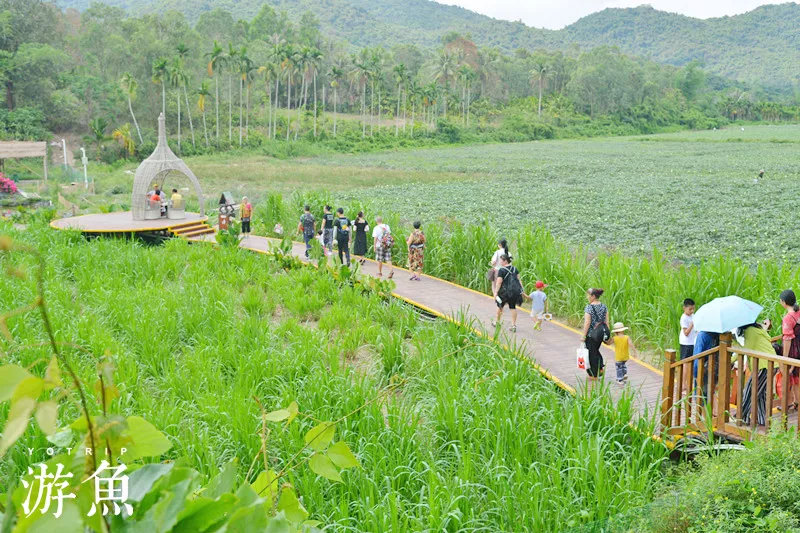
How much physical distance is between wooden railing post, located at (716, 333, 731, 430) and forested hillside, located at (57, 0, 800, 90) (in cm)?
13514

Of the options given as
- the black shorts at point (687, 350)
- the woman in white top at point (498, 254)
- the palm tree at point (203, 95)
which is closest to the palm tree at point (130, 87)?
the palm tree at point (203, 95)

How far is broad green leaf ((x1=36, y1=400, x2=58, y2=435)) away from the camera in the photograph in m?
0.86

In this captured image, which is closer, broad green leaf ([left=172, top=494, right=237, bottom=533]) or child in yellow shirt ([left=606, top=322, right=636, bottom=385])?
broad green leaf ([left=172, top=494, right=237, bottom=533])

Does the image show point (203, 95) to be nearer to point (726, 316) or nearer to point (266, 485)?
point (726, 316)

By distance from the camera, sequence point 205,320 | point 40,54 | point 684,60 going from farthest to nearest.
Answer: point 684,60
point 40,54
point 205,320

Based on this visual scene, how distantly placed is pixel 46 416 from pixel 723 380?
18.2 feet

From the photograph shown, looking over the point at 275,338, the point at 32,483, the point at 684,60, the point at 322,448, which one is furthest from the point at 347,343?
the point at 684,60

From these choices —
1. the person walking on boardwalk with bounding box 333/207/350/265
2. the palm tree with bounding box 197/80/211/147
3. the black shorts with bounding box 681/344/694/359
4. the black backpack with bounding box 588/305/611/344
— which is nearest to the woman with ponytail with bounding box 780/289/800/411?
the black shorts with bounding box 681/344/694/359

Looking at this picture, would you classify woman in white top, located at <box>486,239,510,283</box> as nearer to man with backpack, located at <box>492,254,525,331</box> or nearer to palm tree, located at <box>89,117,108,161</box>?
man with backpack, located at <box>492,254,525,331</box>

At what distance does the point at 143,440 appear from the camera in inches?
43.3

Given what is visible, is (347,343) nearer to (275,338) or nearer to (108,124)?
(275,338)

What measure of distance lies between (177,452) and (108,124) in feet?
149

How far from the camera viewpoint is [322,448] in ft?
5.02

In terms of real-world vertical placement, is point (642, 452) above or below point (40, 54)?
below
